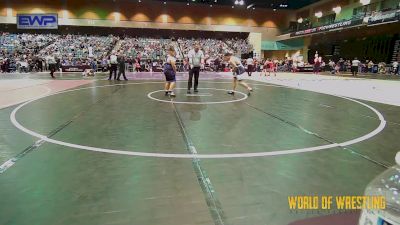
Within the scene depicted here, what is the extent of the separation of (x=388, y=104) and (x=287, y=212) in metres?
8.04

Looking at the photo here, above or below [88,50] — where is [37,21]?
above

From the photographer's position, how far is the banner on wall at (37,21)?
1288 inches

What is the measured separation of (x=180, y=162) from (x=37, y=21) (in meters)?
34.9

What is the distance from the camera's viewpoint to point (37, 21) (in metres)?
33.4

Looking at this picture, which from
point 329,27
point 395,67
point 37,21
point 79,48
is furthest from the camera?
point 329,27

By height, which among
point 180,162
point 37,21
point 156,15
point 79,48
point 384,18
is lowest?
point 180,162

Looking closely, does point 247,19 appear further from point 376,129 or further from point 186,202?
point 186,202

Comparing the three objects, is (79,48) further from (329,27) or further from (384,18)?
(384,18)

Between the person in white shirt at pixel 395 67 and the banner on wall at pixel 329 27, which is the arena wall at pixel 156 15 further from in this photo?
the person in white shirt at pixel 395 67

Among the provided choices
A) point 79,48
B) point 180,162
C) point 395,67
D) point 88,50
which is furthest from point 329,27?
point 180,162

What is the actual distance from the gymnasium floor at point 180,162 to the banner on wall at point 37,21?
94.5ft

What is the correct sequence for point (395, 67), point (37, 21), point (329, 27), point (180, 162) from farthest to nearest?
1. point (329, 27)
2. point (37, 21)
3. point (395, 67)
4. point (180, 162)

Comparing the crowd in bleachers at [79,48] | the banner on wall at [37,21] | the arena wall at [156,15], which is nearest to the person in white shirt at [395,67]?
the arena wall at [156,15]

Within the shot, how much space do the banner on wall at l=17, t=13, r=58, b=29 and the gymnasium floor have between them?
94.5 ft
